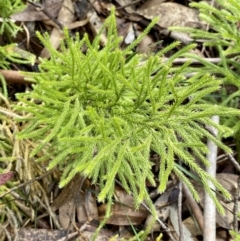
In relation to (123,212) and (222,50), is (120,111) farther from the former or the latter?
(222,50)

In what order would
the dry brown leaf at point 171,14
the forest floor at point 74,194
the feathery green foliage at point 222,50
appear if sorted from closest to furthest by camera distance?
the feathery green foliage at point 222,50
the forest floor at point 74,194
the dry brown leaf at point 171,14

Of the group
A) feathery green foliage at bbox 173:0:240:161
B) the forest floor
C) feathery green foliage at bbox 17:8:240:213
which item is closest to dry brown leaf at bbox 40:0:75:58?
the forest floor

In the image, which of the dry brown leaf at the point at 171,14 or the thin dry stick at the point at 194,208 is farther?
the dry brown leaf at the point at 171,14

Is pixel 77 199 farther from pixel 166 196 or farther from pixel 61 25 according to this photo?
pixel 61 25

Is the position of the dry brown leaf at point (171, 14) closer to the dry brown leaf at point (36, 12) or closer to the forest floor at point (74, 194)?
the forest floor at point (74, 194)

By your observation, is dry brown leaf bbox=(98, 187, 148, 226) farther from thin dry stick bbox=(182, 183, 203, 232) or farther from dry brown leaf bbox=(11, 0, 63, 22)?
dry brown leaf bbox=(11, 0, 63, 22)

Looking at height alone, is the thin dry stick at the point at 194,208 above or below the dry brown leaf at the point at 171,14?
below

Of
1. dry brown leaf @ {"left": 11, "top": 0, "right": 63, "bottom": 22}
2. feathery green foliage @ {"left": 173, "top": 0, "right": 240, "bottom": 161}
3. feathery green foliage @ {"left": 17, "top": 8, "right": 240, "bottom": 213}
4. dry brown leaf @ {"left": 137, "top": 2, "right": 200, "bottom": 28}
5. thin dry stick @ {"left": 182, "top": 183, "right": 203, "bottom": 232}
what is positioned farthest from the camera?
dry brown leaf @ {"left": 137, "top": 2, "right": 200, "bottom": 28}

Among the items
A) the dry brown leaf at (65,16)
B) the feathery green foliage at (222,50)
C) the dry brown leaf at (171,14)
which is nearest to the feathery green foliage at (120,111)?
the feathery green foliage at (222,50)

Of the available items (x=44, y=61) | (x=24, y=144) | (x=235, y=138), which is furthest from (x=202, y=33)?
(x=24, y=144)

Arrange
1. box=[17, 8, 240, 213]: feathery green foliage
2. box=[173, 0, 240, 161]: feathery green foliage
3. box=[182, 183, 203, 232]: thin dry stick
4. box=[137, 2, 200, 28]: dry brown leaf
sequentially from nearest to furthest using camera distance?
box=[17, 8, 240, 213]: feathery green foliage
box=[173, 0, 240, 161]: feathery green foliage
box=[182, 183, 203, 232]: thin dry stick
box=[137, 2, 200, 28]: dry brown leaf

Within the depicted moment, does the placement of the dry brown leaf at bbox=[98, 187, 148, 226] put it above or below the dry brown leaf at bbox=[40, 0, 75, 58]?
below
